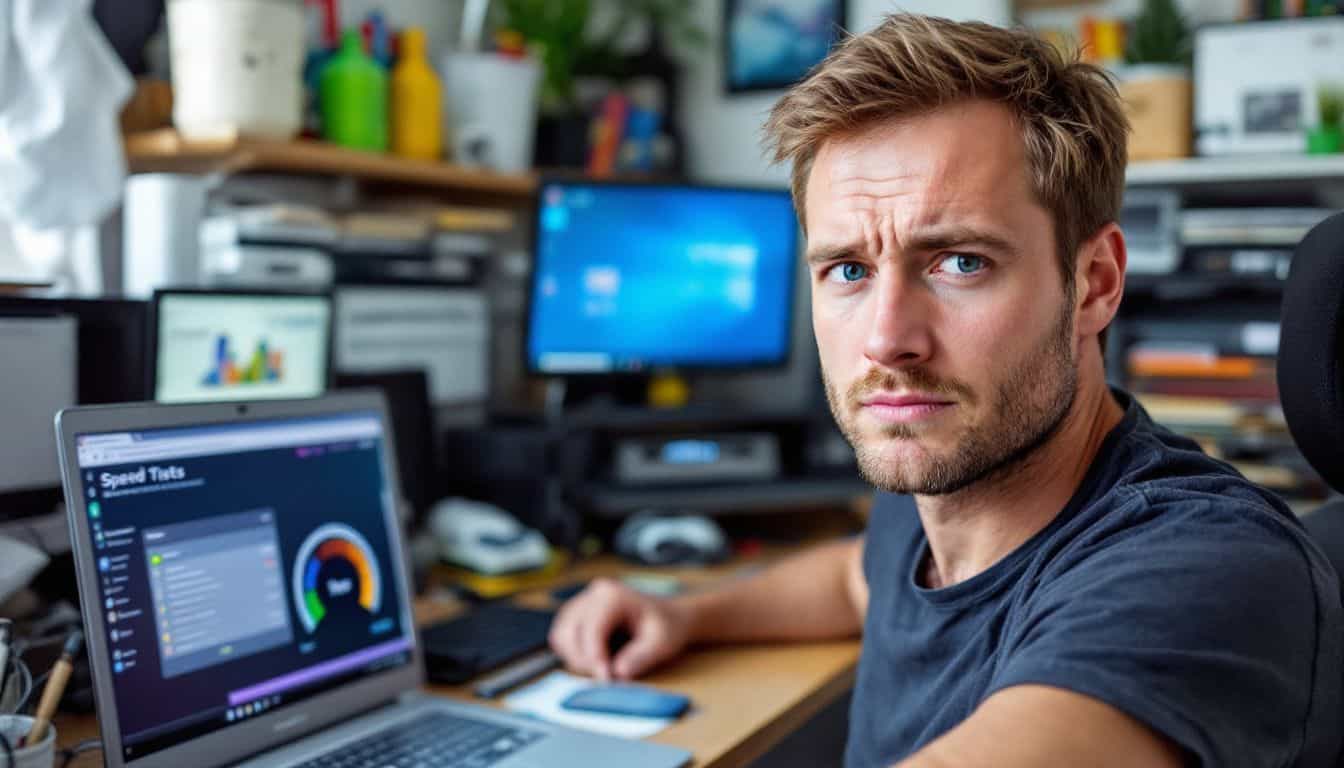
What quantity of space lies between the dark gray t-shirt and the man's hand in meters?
0.39

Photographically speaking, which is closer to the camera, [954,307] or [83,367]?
[954,307]

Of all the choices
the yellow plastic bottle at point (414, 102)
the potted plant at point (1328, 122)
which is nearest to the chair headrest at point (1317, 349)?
the potted plant at point (1328, 122)

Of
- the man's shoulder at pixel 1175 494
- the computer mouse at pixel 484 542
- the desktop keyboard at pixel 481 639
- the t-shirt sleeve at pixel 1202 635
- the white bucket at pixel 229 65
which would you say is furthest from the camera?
the computer mouse at pixel 484 542

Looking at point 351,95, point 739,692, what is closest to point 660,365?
point 351,95

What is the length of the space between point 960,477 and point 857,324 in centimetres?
16

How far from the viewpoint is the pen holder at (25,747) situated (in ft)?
2.92

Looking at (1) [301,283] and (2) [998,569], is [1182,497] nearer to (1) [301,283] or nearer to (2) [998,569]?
(2) [998,569]

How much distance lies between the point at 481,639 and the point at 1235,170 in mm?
Answer: 1526

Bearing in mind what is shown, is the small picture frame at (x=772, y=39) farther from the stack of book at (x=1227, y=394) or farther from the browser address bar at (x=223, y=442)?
the browser address bar at (x=223, y=442)

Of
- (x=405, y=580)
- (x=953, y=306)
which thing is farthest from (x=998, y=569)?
(x=405, y=580)

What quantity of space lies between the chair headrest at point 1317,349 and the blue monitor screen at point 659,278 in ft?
4.39

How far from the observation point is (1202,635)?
0.72 m

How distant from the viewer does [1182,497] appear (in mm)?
848

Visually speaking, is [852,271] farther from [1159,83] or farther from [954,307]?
[1159,83]
